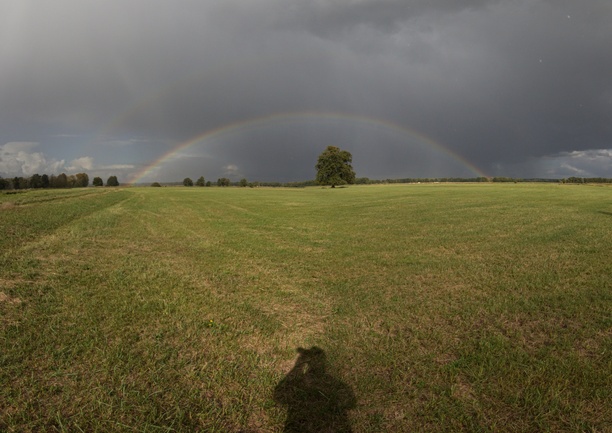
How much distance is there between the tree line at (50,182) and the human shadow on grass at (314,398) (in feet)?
506

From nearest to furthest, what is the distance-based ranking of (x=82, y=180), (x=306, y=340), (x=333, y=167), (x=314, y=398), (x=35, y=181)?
(x=314, y=398) → (x=306, y=340) → (x=333, y=167) → (x=35, y=181) → (x=82, y=180)

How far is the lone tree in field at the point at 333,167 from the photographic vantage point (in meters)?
94.6

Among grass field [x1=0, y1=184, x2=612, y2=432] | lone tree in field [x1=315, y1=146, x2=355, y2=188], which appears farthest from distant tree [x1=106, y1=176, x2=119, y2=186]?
grass field [x1=0, y1=184, x2=612, y2=432]

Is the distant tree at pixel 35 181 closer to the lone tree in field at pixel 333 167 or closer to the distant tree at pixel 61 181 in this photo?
the distant tree at pixel 61 181

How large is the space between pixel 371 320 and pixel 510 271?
565cm

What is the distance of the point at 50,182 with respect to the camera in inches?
5379

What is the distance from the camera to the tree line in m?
119

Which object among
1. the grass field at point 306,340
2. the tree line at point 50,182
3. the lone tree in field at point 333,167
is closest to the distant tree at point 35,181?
the tree line at point 50,182

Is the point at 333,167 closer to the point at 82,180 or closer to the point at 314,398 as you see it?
the point at 314,398

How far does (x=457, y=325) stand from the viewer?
242 inches

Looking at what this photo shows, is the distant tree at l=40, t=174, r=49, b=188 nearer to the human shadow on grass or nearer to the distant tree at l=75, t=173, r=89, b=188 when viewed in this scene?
the distant tree at l=75, t=173, r=89, b=188

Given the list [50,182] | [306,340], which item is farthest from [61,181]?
[306,340]

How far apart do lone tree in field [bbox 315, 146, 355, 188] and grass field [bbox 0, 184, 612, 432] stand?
3306 inches

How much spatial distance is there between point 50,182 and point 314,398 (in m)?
173
